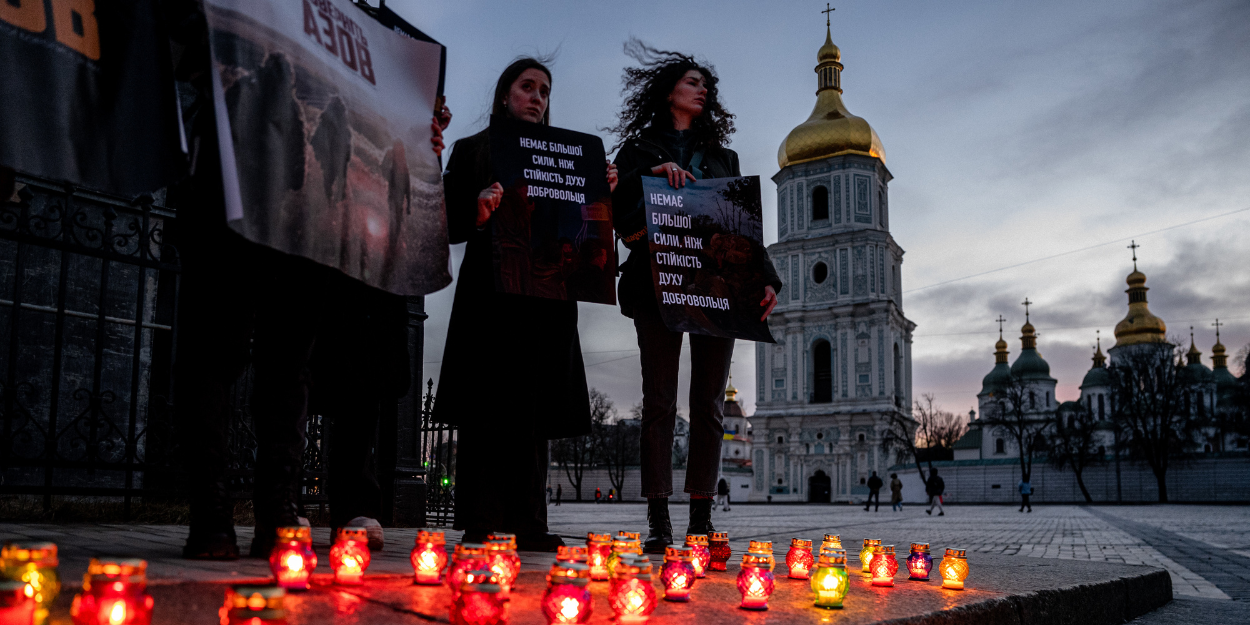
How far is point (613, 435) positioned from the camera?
59969 mm

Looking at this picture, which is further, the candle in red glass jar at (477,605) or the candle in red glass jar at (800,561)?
the candle in red glass jar at (800,561)

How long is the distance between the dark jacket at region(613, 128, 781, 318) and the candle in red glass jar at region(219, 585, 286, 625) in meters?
2.45

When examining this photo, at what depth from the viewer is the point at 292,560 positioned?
165 centimetres

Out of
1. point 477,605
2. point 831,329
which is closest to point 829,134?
point 831,329

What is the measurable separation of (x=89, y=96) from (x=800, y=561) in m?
2.28

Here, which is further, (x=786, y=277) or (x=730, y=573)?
(x=786, y=277)

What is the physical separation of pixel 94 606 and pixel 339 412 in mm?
1739

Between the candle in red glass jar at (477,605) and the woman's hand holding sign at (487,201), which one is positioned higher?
the woman's hand holding sign at (487,201)

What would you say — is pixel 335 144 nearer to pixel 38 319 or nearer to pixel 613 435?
pixel 38 319

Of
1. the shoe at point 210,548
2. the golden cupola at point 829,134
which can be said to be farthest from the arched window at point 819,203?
the shoe at point 210,548

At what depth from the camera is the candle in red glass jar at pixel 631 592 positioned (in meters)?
1.59

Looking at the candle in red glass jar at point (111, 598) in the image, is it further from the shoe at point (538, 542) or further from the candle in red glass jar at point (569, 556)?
the shoe at point (538, 542)

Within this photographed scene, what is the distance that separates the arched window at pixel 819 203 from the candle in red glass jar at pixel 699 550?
182 feet

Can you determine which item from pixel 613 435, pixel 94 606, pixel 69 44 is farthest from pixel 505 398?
pixel 613 435
